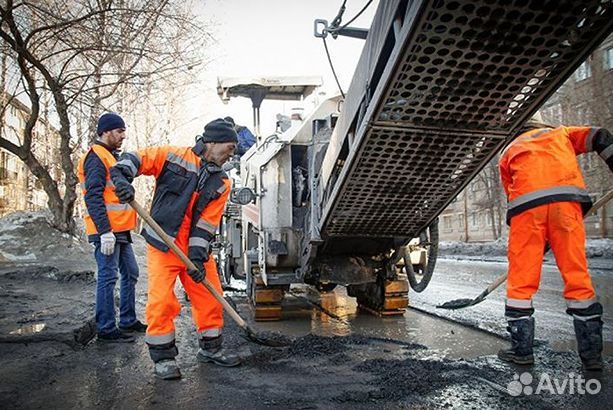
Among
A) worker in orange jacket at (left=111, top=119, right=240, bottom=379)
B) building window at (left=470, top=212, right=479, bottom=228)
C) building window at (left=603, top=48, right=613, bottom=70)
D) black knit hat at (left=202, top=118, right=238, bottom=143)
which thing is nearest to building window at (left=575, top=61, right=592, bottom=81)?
building window at (left=603, top=48, right=613, bottom=70)

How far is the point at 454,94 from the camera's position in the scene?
105 inches

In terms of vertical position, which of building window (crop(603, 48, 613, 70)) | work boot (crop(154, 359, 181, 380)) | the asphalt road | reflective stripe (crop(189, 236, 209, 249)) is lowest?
the asphalt road

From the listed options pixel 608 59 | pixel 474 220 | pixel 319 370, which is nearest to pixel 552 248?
pixel 319 370

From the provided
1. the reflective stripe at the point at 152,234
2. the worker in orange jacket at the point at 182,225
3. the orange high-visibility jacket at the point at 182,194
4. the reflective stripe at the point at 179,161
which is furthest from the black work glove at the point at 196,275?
the reflective stripe at the point at 179,161

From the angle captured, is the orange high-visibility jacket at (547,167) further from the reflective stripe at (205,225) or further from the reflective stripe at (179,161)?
the reflective stripe at (179,161)

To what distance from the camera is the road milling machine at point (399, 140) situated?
90.0 inches

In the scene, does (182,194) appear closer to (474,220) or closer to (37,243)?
(37,243)

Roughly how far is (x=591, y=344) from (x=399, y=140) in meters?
1.66

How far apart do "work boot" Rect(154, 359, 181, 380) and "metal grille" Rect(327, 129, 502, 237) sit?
5.47 ft

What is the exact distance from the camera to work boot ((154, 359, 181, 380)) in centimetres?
269

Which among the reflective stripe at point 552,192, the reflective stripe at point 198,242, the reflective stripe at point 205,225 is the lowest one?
the reflective stripe at point 198,242

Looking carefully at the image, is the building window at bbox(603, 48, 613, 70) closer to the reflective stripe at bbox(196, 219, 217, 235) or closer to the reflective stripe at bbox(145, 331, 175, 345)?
the reflective stripe at bbox(196, 219, 217, 235)

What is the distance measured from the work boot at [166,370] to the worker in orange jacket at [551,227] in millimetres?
2041

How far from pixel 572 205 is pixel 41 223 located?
9927 mm
